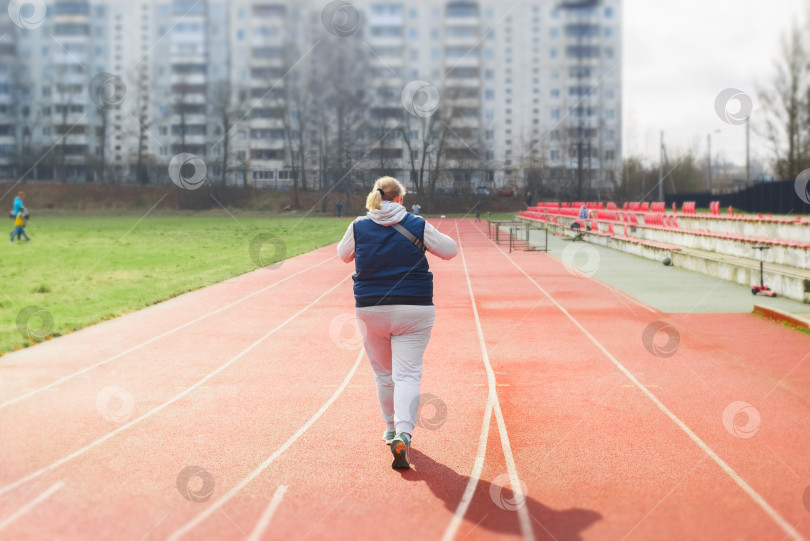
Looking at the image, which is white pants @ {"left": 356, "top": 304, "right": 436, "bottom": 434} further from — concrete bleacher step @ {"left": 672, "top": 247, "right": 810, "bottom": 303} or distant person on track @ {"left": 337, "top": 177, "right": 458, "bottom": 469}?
concrete bleacher step @ {"left": 672, "top": 247, "right": 810, "bottom": 303}

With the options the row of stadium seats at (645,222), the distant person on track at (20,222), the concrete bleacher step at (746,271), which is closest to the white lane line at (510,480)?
the concrete bleacher step at (746,271)

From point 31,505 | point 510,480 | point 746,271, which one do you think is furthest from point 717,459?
point 746,271

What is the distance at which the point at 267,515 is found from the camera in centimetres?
434

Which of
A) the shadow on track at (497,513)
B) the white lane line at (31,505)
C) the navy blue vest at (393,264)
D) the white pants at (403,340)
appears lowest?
the shadow on track at (497,513)

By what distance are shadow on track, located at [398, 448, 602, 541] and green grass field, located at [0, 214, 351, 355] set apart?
23.4 ft

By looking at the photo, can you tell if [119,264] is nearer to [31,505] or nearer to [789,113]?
[31,505]

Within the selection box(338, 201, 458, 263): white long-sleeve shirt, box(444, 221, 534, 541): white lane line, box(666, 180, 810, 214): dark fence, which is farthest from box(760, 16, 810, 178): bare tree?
box(338, 201, 458, 263): white long-sleeve shirt

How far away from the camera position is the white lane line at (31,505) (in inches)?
167

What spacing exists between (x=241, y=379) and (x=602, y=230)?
89.1 feet

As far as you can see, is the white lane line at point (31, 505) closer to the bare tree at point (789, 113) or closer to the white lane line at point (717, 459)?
the white lane line at point (717, 459)

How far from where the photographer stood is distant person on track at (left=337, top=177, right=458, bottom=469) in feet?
16.4

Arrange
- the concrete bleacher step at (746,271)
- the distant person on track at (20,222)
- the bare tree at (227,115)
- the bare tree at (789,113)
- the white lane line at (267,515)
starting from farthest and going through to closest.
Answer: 1. the bare tree at (789,113)
2. the distant person on track at (20,222)
3. the bare tree at (227,115)
4. the concrete bleacher step at (746,271)
5. the white lane line at (267,515)

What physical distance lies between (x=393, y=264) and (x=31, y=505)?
2.59m

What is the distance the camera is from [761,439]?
5.84 metres
